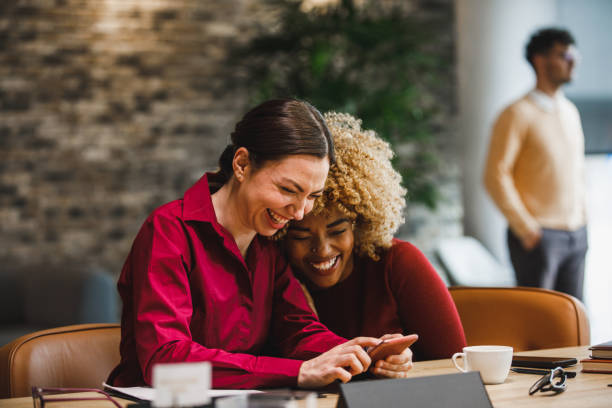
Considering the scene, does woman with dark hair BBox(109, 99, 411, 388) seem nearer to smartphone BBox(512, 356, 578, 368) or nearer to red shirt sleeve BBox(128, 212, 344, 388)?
red shirt sleeve BBox(128, 212, 344, 388)

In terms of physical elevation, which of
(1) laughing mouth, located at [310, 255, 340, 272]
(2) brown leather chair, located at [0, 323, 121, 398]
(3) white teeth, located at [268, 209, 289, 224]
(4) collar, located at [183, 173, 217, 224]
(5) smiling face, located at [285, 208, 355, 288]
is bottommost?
(2) brown leather chair, located at [0, 323, 121, 398]

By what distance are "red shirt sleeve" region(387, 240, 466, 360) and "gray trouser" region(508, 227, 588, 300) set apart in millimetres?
1536

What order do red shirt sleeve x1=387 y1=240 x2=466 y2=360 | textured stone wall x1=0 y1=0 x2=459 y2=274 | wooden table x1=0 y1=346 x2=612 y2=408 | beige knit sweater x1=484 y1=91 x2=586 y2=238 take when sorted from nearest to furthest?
wooden table x1=0 y1=346 x2=612 y2=408 < red shirt sleeve x1=387 y1=240 x2=466 y2=360 < beige knit sweater x1=484 y1=91 x2=586 y2=238 < textured stone wall x1=0 y1=0 x2=459 y2=274

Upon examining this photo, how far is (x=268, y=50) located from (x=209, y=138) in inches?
37.6

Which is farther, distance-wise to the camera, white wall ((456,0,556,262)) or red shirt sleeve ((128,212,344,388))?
white wall ((456,0,556,262))

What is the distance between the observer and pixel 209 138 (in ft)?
17.3

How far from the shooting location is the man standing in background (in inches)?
124

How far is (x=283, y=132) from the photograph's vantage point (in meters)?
1.46

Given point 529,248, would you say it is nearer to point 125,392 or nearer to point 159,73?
point 125,392

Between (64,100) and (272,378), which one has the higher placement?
(64,100)

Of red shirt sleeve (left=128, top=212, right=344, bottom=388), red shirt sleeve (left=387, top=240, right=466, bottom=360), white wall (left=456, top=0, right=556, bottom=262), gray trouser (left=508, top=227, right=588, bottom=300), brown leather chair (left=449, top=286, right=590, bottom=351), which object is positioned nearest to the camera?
red shirt sleeve (left=128, top=212, right=344, bottom=388)

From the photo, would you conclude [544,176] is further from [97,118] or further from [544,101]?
[97,118]

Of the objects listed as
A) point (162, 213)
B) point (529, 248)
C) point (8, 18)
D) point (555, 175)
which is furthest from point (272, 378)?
point (8, 18)

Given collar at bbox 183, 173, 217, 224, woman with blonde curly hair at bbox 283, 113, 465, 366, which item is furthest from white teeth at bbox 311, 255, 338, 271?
collar at bbox 183, 173, 217, 224
